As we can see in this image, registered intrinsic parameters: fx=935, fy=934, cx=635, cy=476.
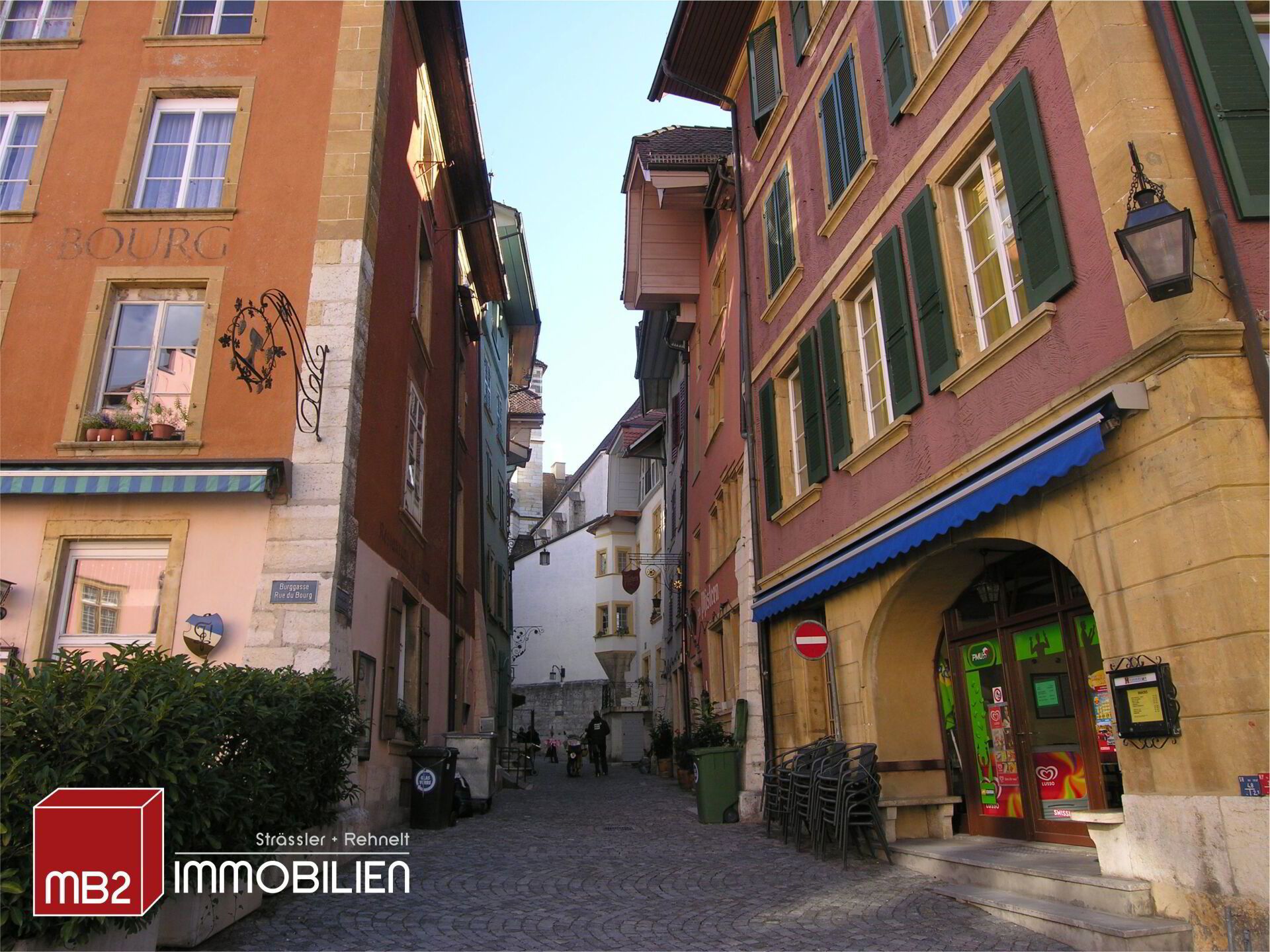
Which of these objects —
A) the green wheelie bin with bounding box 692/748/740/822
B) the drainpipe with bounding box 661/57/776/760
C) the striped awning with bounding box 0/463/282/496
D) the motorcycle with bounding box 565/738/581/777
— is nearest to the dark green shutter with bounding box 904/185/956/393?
the drainpipe with bounding box 661/57/776/760

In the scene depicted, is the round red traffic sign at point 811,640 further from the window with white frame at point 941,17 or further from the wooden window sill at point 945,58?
the window with white frame at point 941,17

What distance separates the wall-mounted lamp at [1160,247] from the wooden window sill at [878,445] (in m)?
3.29

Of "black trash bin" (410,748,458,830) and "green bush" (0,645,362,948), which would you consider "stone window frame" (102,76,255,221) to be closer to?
"green bush" (0,645,362,948)

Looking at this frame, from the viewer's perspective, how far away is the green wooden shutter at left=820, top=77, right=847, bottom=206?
33.6ft

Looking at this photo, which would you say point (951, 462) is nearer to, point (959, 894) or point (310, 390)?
point (959, 894)

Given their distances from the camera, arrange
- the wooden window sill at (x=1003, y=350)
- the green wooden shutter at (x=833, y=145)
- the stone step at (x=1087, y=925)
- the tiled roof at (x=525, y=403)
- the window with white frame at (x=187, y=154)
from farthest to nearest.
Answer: the tiled roof at (x=525, y=403), the window with white frame at (x=187, y=154), the green wooden shutter at (x=833, y=145), the wooden window sill at (x=1003, y=350), the stone step at (x=1087, y=925)

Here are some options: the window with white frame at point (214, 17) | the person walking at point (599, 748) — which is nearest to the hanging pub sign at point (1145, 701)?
the window with white frame at point (214, 17)

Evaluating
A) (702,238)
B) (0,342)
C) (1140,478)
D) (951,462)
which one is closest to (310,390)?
(0,342)

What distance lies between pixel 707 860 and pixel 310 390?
20.0 ft

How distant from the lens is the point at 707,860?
8.62 metres

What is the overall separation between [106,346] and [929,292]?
8577mm

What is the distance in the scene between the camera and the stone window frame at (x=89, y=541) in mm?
8992

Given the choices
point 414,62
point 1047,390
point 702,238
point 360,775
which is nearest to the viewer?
point 1047,390

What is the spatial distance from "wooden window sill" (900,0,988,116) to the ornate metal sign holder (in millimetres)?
6349
